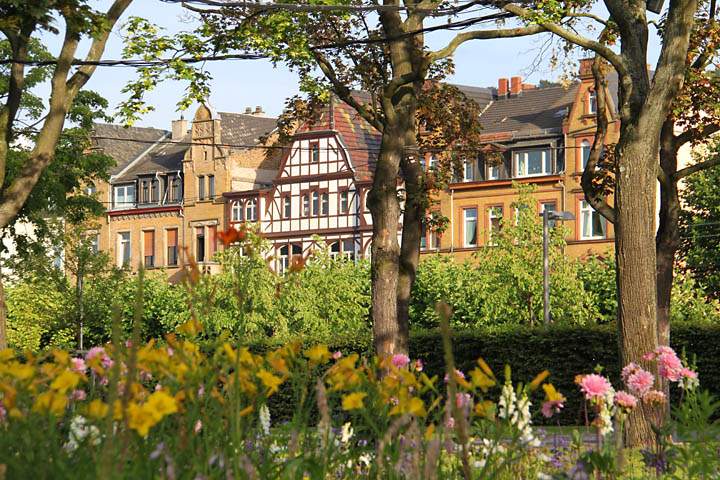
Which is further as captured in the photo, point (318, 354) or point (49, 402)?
point (318, 354)

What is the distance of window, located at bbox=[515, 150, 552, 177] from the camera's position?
7075 cm

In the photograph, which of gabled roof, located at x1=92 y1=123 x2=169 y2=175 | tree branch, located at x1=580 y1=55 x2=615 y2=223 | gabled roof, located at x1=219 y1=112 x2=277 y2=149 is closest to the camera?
tree branch, located at x1=580 y1=55 x2=615 y2=223

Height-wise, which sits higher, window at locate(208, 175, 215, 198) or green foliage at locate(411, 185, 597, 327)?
window at locate(208, 175, 215, 198)

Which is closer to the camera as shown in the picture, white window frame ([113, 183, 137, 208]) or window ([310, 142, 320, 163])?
window ([310, 142, 320, 163])

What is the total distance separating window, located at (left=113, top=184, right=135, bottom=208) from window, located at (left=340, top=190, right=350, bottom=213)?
1696cm

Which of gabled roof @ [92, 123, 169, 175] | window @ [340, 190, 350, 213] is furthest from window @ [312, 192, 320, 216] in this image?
gabled roof @ [92, 123, 169, 175]

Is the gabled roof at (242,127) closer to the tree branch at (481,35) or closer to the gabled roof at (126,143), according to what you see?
the gabled roof at (126,143)

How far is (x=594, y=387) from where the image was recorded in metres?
6.23

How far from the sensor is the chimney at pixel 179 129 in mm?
89481

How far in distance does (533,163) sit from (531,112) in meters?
3.42

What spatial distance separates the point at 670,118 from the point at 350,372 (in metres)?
17.1

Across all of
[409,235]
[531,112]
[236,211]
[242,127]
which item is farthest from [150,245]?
[409,235]

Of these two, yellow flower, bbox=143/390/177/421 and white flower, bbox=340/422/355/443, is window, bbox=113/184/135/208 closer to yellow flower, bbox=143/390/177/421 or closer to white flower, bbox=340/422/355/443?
→ white flower, bbox=340/422/355/443

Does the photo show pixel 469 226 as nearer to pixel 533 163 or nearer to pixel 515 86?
pixel 533 163
